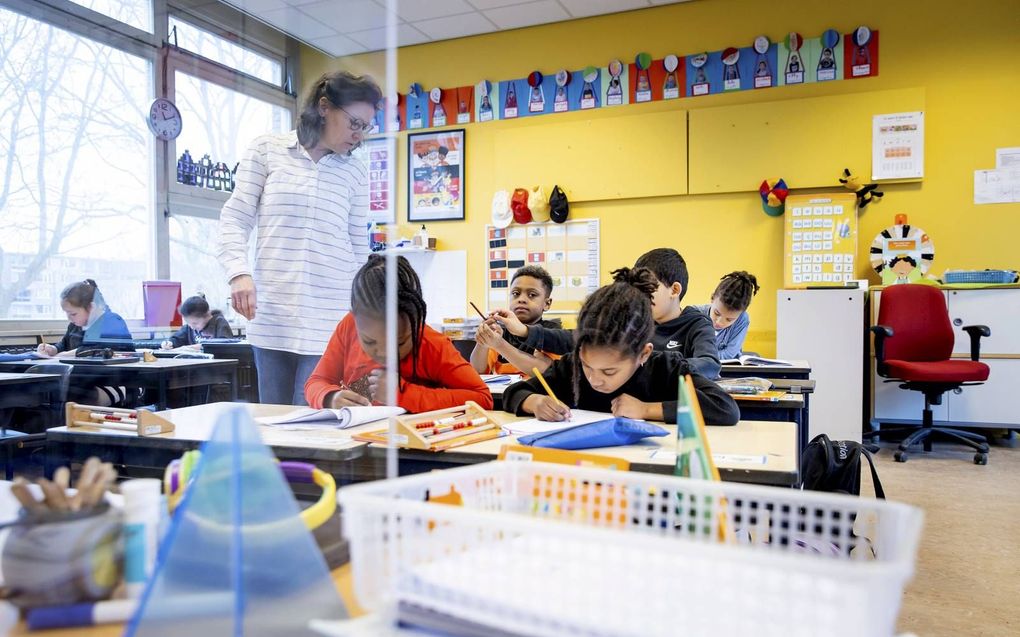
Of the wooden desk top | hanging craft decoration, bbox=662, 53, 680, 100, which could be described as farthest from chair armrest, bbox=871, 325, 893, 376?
the wooden desk top

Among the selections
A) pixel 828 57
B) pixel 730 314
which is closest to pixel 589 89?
pixel 828 57

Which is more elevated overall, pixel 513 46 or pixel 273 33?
pixel 513 46

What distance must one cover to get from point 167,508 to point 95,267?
0.91 feet

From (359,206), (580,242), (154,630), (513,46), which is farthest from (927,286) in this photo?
(154,630)

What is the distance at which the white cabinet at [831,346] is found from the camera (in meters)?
4.12

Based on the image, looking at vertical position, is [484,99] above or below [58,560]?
above

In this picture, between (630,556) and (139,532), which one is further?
(139,532)

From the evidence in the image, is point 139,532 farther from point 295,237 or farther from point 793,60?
point 793,60

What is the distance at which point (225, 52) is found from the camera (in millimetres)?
741

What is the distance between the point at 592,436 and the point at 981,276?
3.78m

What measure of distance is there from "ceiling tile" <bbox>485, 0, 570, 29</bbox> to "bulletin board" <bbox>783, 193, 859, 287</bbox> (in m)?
2.00

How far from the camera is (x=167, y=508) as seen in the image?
0.58 m

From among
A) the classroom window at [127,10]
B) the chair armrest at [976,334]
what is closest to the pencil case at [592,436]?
the classroom window at [127,10]

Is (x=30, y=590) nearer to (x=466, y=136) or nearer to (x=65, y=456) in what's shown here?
(x=65, y=456)
